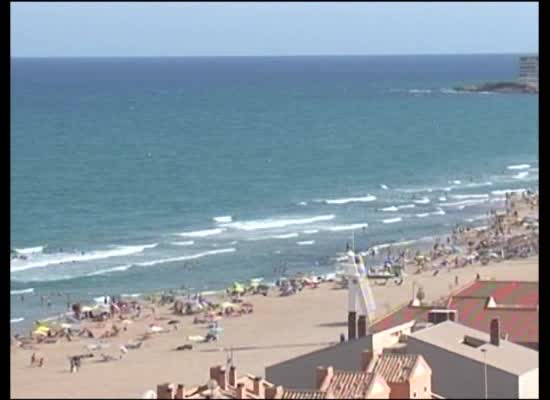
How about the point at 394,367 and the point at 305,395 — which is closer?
the point at 305,395

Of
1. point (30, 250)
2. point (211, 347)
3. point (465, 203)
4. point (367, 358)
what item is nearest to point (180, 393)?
point (367, 358)

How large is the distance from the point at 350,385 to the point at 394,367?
2.06m

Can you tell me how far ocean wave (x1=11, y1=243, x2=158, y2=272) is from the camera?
212ft

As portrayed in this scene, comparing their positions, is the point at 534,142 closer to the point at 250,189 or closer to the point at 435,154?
the point at 435,154

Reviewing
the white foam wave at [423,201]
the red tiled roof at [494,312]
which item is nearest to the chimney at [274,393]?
the red tiled roof at [494,312]

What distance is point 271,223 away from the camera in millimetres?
77688

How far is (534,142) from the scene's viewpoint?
422 ft

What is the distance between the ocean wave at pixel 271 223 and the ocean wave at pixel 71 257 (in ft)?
30.6

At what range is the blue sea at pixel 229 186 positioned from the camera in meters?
64.0

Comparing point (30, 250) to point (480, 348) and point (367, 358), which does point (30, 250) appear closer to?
point (480, 348)

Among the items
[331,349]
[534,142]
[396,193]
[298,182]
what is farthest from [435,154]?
[331,349]

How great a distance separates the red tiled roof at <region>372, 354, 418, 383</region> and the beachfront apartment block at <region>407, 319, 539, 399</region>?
2862 millimetres

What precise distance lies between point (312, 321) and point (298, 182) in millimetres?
51273

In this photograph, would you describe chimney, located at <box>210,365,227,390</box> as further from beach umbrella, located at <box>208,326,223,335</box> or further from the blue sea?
the blue sea
